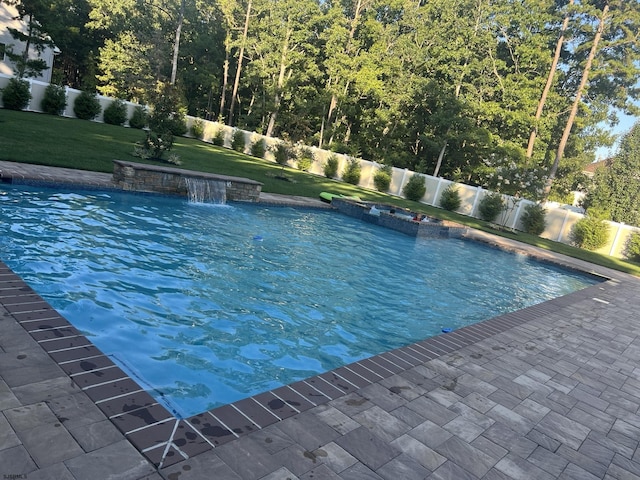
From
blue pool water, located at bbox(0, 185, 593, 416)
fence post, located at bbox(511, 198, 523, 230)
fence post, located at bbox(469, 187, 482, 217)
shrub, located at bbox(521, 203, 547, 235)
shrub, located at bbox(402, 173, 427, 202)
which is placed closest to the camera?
blue pool water, located at bbox(0, 185, 593, 416)

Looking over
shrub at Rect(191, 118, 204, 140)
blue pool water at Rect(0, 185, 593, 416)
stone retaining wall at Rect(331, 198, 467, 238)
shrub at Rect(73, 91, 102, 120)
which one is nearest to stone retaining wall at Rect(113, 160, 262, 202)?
blue pool water at Rect(0, 185, 593, 416)

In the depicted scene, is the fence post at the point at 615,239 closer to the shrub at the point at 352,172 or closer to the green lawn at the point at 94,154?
the green lawn at the point at 94,154

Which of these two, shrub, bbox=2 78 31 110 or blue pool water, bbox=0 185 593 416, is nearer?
blue pool water, bbox=0 185 593 416

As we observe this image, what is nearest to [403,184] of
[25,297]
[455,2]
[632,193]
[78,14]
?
[455,2]

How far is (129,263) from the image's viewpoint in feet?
21.7

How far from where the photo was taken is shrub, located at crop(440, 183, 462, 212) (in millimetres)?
23719

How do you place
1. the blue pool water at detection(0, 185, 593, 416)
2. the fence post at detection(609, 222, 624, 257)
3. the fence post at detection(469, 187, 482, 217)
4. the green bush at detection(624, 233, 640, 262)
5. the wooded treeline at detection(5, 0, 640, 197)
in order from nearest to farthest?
the blue pool water at detection(0, 185, 593, 416)
the green bush at detection(624, 233, 640, 262)
the fence post at detection(609, 222, 624, 257)
the fence post at detection(469, 187, 482, 217)
the wooded treeline at detection(5, 0, 640, 197)

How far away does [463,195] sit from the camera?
24.0m

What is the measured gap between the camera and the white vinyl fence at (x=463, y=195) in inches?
821

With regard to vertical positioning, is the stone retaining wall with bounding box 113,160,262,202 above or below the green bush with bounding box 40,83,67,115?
below

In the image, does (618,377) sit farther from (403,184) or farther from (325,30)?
(325,30)

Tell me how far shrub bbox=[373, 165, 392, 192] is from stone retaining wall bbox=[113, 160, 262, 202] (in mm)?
13250

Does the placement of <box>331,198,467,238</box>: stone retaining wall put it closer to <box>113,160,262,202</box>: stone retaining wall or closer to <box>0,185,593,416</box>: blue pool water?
<box>0,185,593,416</box>: blue pool water

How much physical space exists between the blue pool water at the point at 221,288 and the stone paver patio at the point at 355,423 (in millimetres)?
787
